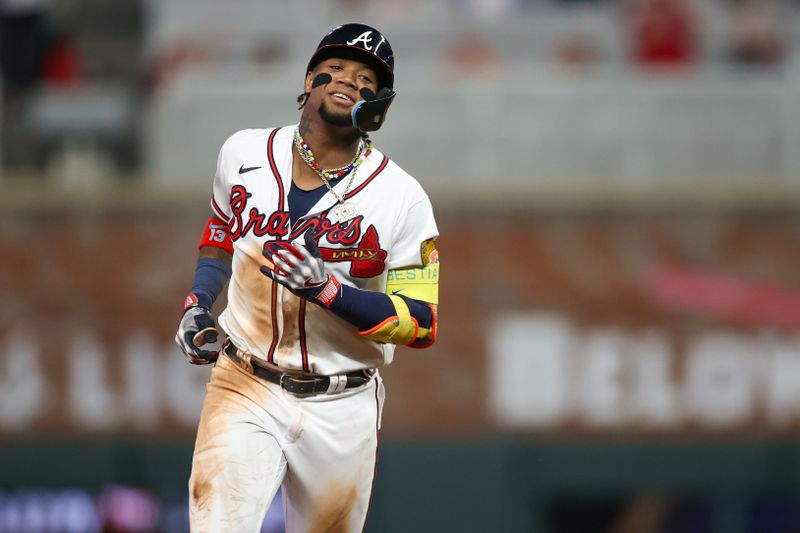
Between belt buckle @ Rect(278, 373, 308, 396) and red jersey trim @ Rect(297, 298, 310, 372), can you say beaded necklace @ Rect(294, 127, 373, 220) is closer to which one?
red jersey trim @ Rect(297, 298, 310, 372)

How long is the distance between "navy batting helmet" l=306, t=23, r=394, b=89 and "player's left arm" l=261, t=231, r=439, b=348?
24.9 inches

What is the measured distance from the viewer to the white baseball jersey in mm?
4785

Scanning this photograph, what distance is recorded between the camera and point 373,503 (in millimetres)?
10922

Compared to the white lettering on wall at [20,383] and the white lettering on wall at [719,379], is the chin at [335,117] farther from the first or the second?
the white lettering on wall at [719,379]

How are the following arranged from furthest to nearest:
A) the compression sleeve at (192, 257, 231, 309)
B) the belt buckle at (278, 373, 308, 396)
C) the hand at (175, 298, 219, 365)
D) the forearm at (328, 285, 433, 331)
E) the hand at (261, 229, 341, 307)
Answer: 1. the compression sleeve at (192, 257, 231, 309)
2. the belt buckle at (278, 373, 308, 396)
3. the hand at (175, 298, 219, 365)
4. the forearm at (328, 285, 433, 331)
5. the hand at (261, 229, 341, 307)

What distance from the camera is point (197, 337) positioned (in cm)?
472

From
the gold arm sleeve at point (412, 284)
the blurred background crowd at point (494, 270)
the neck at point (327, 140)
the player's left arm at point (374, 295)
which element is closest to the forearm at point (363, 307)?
the player's left arm at point (374, 295)

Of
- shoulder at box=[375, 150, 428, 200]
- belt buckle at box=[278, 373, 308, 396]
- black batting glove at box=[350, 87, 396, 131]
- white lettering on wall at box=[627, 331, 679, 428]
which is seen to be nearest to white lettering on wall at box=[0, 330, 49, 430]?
white lettering on wall at box=[627, 331, 679, 428]

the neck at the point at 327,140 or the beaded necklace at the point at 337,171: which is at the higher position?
the neck at the point at 327,140

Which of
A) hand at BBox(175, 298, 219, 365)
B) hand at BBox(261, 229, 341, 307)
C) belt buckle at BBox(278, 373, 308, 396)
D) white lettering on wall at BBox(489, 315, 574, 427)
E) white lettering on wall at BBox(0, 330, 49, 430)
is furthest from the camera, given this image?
white lettering on wall at BBox(489, 315, 574, 427)

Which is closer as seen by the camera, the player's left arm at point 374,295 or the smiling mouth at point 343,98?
the player's left arm at point 374,295

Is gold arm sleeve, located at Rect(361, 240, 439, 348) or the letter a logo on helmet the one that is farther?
the letter a logo on helmet

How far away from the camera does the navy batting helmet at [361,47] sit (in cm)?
478

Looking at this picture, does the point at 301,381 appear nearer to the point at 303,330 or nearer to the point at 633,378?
the point at 303,330
